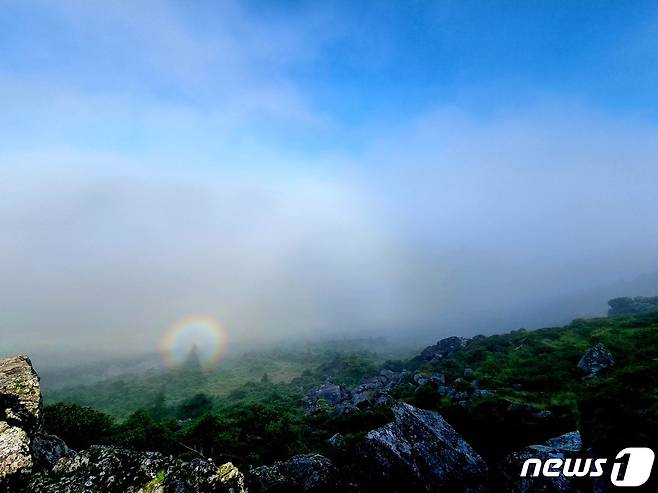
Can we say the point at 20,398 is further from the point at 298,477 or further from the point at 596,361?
the point at 596,361

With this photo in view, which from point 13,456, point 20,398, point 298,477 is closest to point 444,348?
point 298,477

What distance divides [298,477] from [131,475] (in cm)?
1322

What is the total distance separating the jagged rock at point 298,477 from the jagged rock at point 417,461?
2369mm

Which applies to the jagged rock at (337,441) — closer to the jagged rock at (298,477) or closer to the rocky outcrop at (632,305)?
the jagged rock at (298,477)

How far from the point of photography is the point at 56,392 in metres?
190

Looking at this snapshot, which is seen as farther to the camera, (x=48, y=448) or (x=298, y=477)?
(x=298, y=477)

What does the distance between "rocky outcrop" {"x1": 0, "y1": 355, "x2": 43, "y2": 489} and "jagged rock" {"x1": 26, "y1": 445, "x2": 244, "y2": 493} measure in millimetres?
954

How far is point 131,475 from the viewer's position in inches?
661

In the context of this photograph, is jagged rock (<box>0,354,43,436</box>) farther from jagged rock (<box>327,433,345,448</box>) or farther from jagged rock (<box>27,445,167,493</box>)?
jagged rock (<box>327,433,345,448</box>)

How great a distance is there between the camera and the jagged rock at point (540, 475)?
862 inches

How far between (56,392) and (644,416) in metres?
245

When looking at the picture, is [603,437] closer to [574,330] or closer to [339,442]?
[339,442]

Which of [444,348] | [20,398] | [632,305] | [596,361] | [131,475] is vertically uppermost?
[20,398]

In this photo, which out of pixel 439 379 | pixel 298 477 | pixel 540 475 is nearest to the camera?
pixel 540 475
